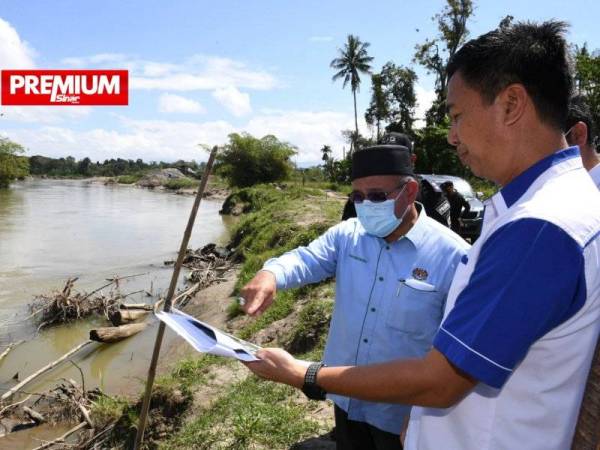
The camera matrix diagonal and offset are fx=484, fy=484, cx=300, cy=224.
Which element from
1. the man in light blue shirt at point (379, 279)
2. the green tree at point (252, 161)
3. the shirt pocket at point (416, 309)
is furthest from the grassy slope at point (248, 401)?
the green tree at point (252, 161)

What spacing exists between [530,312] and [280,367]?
791 mm

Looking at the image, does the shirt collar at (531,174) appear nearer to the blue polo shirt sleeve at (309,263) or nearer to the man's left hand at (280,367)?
the man's left hand at (280,367)

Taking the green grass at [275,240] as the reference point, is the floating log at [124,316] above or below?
below

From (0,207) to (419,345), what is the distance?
139ft

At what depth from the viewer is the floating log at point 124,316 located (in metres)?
10.2

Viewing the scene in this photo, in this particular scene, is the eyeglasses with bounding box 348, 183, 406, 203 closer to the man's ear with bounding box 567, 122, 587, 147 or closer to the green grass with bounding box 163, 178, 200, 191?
the man's ear with bounding box 567, 122, 587, 147

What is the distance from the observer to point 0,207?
3744 cm

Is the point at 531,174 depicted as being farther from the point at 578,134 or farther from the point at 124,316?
the point at 124,316

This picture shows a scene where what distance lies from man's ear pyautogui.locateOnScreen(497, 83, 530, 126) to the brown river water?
21.3 ft

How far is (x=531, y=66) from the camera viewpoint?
4.02ft

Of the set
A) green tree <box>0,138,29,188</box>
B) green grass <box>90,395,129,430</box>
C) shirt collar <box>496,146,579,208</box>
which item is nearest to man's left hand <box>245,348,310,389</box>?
shirt collar <box>496,146,579,208</box>

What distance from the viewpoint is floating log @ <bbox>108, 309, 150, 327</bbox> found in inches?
401

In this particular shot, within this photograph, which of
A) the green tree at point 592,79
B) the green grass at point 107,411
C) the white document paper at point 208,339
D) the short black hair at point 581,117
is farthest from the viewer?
the green tree at point 592,79

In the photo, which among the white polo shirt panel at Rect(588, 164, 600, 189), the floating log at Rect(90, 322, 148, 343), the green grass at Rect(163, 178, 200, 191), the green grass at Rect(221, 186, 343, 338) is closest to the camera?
the white polo shirt panel at Rect(588, 164, 600, 189)
